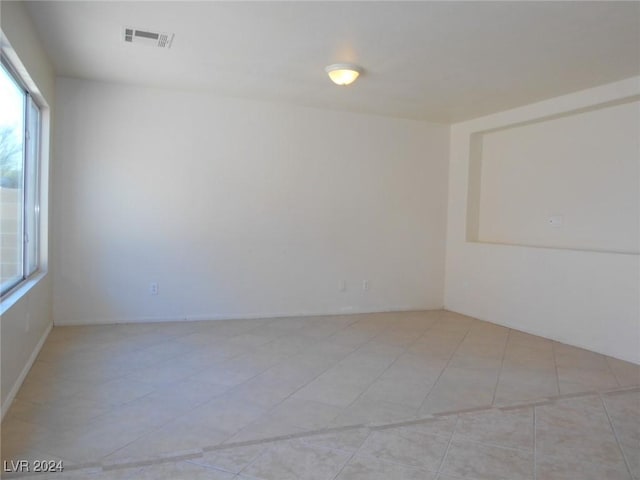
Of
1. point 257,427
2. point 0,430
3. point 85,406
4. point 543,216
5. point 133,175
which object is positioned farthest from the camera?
point 543,216

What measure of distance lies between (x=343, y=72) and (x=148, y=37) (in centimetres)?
155

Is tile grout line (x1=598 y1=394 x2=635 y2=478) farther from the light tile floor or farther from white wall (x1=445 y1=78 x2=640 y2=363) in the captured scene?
white wall (x1=445 y1=78 x2=640 y2=363)

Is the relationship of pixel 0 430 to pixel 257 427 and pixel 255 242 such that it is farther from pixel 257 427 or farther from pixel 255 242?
pixel 255 242

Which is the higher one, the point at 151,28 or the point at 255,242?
the point at 151,28

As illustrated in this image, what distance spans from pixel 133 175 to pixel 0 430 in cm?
291

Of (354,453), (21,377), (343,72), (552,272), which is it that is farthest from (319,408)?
(552,272)

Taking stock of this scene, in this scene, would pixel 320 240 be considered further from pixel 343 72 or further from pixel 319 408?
pixel 319 408

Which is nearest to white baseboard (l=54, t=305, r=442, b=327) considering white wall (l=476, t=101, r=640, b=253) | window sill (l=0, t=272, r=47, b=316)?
window sill (l=0, t=272, r=47, b=316)

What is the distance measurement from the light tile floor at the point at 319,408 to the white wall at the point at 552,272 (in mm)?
307

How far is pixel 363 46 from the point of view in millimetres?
3453

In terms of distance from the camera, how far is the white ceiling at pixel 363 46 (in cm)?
289

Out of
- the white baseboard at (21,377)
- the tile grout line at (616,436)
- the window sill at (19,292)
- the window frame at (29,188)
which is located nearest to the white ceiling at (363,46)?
the window frame at (29,188)

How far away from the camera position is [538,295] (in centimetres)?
496

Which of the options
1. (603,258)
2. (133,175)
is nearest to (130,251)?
(133,175)
